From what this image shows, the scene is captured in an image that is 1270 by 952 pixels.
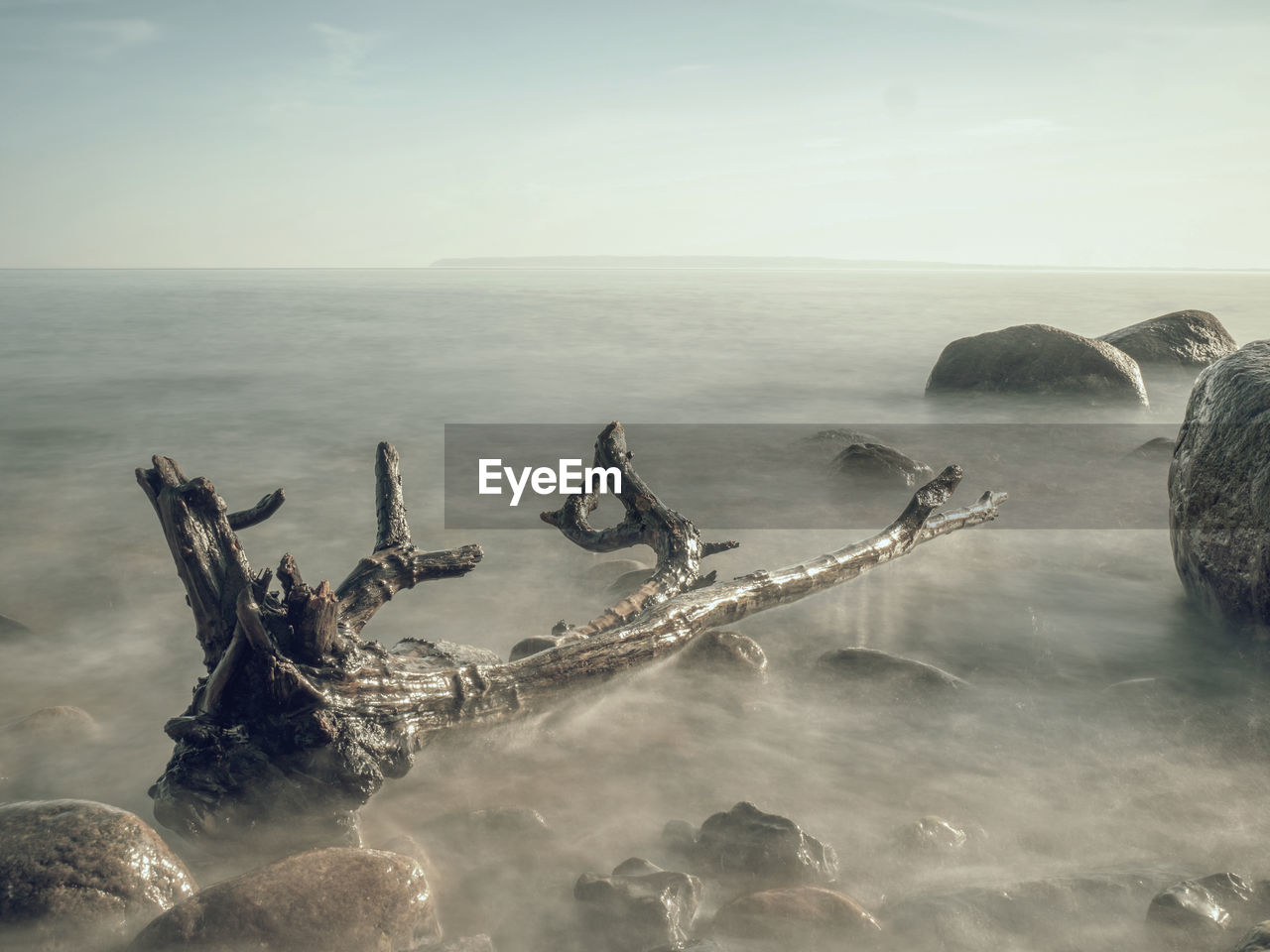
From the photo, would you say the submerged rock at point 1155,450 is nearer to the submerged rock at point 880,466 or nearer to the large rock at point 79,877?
the submerged rock at point 880,466

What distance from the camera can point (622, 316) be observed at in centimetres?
→ 3123

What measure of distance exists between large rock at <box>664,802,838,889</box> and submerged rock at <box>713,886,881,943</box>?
126 millimetres

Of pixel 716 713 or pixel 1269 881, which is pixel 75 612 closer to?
pixel 716 713

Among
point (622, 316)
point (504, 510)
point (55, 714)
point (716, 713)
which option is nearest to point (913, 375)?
point (504, 510)

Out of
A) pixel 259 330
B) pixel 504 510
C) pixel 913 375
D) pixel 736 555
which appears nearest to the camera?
pixel 736 555

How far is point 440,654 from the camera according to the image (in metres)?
3.33

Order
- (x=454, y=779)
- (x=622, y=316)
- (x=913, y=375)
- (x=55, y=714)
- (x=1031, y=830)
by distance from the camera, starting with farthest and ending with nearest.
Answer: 1. (x=622, y=316)
2. (x=913, y=375)
3. (x=55, y=714)
4. (x=454, y=779)
5. (x=1031, y=830)

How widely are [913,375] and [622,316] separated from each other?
1653 centimetres

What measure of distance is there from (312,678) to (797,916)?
154cm

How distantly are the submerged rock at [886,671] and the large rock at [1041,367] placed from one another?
8944 millimetres

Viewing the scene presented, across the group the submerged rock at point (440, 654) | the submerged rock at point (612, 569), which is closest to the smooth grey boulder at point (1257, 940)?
the submerged rock at point (440, 654)

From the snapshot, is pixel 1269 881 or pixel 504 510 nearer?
pixel 1269 881

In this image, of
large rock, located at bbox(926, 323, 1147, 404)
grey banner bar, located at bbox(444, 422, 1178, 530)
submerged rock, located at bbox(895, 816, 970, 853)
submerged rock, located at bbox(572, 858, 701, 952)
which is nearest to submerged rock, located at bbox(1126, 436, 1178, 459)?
→ grey banner bar, located at bbox(444, 422, 1178, 530)

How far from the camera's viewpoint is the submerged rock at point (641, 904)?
2.43m
